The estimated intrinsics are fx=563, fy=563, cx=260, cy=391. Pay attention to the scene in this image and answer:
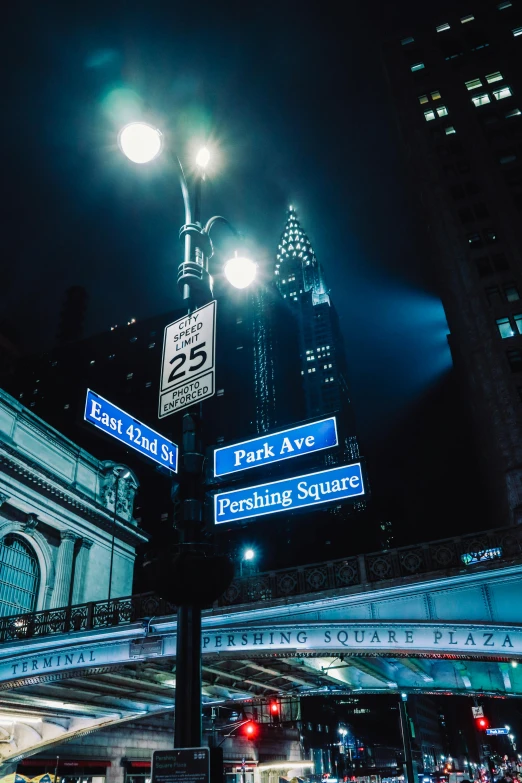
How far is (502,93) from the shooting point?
55.6 meters

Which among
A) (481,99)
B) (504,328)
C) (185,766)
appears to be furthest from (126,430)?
(481,99)

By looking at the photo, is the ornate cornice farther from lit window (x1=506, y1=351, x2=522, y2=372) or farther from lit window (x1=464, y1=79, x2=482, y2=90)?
lit window (x1=464, y1=79, x2=482, y2=90)

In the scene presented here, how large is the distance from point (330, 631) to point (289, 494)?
8.80m

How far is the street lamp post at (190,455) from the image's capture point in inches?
213

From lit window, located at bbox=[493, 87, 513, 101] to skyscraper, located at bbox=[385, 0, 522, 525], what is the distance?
9 centimetres

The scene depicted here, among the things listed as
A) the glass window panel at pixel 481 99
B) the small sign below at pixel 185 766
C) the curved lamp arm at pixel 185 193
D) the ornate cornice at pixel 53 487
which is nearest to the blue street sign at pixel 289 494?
the small sign below at pixel 185 766

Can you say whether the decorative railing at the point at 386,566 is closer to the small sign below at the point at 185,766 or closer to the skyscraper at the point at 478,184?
the small sign below at the point at 185,766

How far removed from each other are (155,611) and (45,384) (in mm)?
92228

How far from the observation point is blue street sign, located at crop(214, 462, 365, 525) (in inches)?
324

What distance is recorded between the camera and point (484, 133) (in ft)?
176

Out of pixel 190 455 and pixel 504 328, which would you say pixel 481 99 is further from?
pixel 190 455

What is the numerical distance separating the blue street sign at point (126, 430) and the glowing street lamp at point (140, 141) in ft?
10.9

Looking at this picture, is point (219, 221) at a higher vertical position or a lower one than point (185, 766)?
higher

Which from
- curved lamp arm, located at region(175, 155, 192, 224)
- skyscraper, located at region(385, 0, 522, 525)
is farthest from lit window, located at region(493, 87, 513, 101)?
curved lamp arm, located at region(175, 155, 192, 224)
